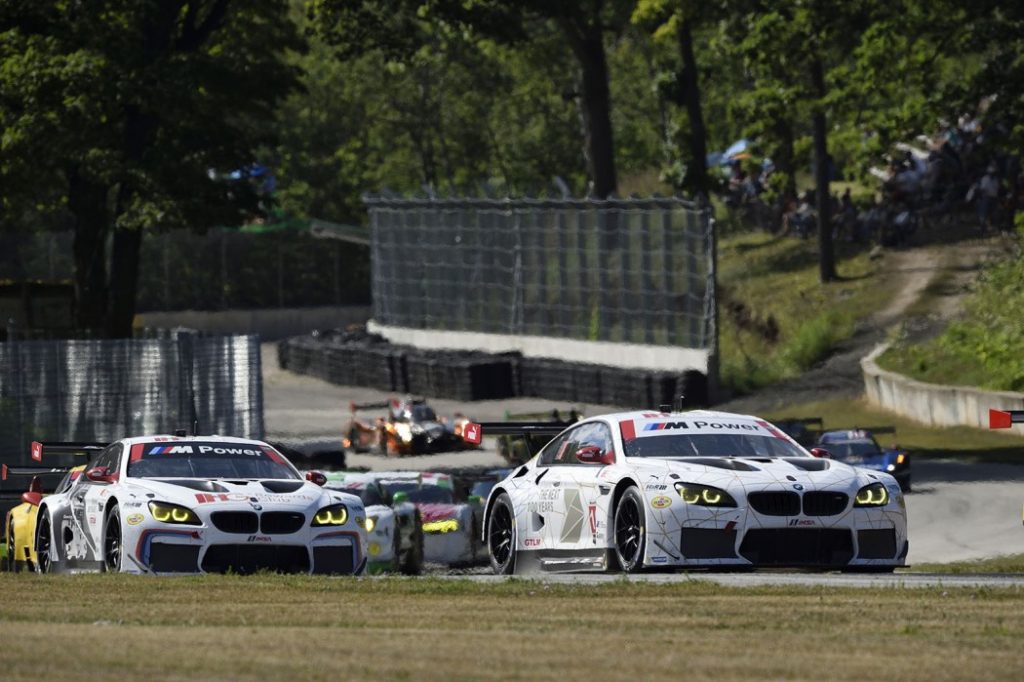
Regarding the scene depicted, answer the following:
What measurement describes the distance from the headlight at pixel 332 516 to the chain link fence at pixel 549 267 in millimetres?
30202

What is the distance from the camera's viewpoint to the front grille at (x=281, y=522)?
15.5 meters

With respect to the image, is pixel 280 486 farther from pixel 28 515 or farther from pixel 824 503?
pixel 824 503

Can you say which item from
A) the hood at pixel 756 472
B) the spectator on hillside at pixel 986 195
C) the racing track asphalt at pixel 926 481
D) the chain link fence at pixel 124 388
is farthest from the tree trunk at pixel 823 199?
the hood at pixel 756 472

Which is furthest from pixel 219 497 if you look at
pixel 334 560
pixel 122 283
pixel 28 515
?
pixel 122 283

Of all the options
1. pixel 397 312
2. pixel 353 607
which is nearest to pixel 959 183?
pixel 397 312

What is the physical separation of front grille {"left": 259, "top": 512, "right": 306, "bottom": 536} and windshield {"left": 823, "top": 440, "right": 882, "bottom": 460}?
570 inches

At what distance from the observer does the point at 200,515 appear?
15383 mm

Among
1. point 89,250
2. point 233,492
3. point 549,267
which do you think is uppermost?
point 549,267

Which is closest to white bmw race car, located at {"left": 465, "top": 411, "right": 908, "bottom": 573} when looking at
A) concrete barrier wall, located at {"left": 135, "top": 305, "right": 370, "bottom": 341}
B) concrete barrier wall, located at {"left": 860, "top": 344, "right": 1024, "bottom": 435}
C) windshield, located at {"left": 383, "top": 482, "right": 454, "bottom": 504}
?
windshield, located at {"left": 383, "top": 482, "right": 454, "bottom": 504}

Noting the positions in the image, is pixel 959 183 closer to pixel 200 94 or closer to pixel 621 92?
pixel 200 94

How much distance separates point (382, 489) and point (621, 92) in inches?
2834

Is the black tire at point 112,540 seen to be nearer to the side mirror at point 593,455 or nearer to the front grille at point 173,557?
the front grille at point 173,557

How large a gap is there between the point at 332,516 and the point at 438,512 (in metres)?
4.77

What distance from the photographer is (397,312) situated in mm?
59938
